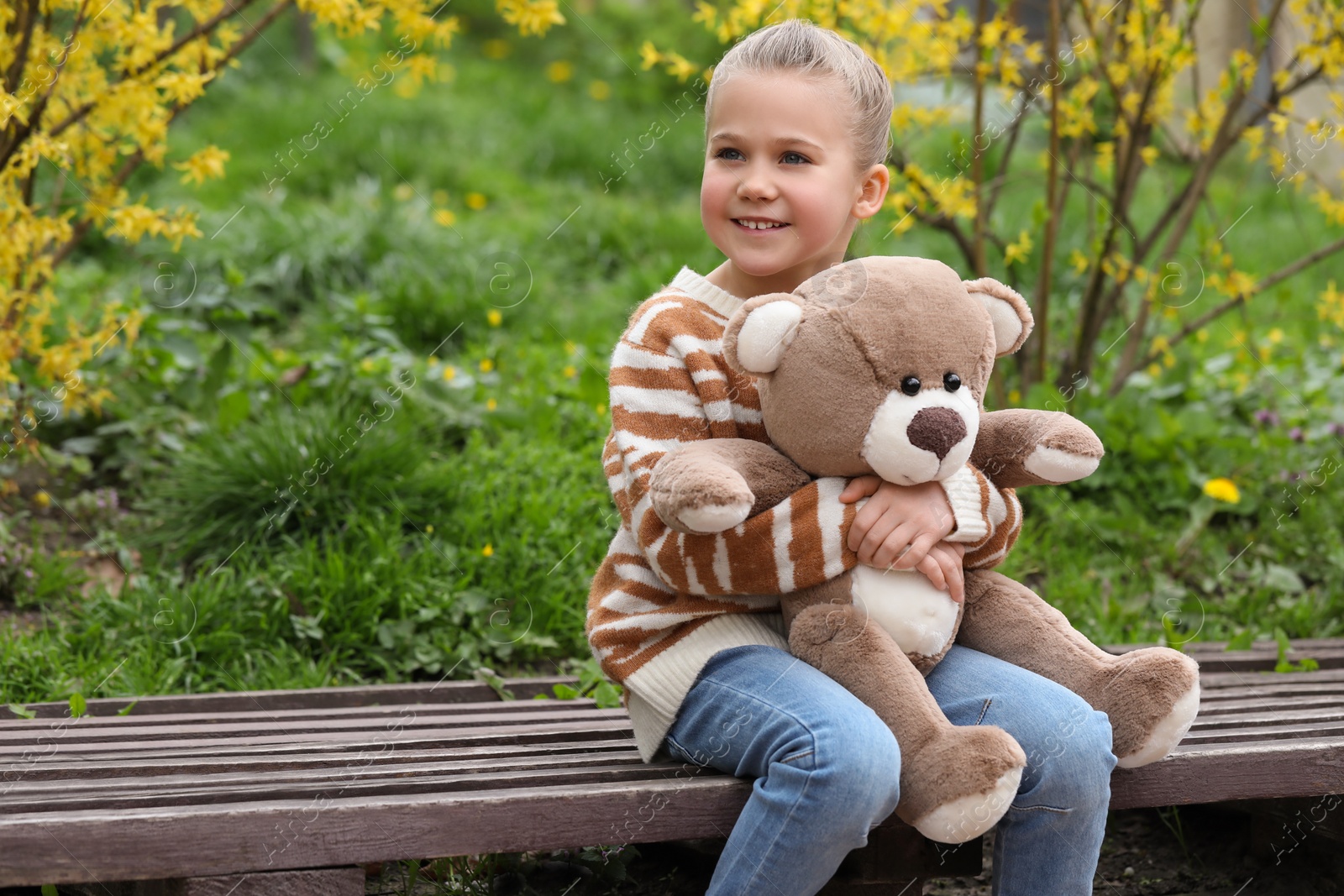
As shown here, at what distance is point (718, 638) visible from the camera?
170cm

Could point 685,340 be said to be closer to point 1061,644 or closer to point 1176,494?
point 1061,644

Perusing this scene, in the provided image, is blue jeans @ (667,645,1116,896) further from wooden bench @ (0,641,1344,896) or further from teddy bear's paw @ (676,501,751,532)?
teddy bear's paw @ (676,501,751,532)

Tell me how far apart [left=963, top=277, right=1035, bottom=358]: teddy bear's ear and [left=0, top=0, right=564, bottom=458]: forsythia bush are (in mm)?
1234

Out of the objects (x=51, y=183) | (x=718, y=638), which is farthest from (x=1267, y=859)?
(x=51, y=183)

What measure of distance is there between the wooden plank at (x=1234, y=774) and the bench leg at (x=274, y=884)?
3.38ft

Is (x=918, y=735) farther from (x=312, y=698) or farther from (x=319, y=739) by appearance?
(x=312, y=698)

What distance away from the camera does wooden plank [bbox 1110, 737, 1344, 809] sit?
5.90 ft

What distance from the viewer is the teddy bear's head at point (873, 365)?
5.10 ft

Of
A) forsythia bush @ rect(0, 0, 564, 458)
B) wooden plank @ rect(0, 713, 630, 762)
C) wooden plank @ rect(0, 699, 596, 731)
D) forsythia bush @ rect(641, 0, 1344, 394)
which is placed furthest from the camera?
forsythia bush @ rect(641, 0, 1344, 394)

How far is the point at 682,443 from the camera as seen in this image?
1.67 m

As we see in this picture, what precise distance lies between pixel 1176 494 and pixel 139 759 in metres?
2.57

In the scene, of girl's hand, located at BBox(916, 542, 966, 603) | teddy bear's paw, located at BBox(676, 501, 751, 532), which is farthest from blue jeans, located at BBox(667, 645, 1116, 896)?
teddy bear's paw, located at BBox(676, 501, 751, 532)

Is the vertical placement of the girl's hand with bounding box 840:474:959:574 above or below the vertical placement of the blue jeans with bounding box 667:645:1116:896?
above

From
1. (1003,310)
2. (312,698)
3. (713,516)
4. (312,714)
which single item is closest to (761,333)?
(713,516)
